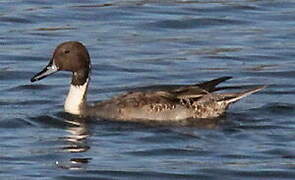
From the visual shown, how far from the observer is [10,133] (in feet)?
45.1

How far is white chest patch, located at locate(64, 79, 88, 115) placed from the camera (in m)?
14.8

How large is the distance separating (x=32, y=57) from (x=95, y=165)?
5.36 metres

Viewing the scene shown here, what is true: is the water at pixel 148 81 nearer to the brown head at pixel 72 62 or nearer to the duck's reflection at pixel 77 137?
the duck's reflection at pixel 77 137

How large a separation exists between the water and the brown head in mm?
392

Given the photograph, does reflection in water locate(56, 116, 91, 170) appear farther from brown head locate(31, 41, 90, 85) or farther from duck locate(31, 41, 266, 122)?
brown head locate(31, 41, 90, 85)

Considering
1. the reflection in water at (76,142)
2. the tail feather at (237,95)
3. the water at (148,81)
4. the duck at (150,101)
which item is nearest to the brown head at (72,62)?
the duck at (150,101)

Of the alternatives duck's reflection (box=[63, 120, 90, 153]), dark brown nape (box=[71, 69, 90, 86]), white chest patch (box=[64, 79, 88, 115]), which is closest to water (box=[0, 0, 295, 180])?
duck's reflection (box=[63, 120, 90, 153])

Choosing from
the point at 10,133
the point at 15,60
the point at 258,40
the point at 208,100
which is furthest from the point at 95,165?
the point at 258,40

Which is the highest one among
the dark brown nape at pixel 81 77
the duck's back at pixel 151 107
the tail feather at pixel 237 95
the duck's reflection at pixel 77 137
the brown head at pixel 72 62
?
the brown head at pixel 72 62

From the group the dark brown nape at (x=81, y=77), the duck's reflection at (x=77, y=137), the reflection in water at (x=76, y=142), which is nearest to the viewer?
the reflection in water at (x=76, y=142)

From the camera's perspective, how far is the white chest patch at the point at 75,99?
14766 millimetres

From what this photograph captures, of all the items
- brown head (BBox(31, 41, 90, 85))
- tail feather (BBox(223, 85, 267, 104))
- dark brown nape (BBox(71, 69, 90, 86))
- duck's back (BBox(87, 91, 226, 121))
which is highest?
brown head (BBox(31, 41, 90, 85))

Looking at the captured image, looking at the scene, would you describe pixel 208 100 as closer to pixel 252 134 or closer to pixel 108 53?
pixel 252 134

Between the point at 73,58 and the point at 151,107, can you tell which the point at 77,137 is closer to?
the point at 151,107
